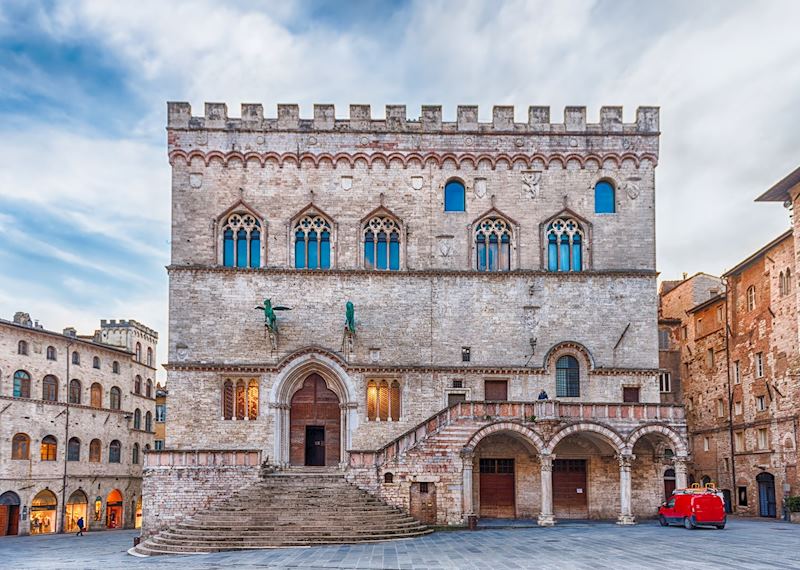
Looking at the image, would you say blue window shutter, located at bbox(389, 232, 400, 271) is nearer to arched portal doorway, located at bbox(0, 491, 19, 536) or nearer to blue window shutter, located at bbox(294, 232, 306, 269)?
blue window shutter, located at bbox(294, 232, 306, 269)

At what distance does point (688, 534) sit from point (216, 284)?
831 inches

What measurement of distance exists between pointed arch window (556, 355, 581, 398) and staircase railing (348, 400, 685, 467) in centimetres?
319

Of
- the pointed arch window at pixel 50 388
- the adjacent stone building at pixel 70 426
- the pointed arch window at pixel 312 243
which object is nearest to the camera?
the pointed arch window at pixel 312 243

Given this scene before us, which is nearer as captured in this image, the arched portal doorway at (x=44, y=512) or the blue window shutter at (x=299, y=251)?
the blue window shutter at (x=299, y=251)

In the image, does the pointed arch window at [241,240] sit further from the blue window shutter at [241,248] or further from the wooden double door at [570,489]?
the wooden double door at [570,489]

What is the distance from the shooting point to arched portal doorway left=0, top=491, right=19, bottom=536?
42.5 metres

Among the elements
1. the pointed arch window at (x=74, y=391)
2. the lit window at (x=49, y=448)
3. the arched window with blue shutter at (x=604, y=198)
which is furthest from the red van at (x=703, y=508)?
the pointed arch window at (x=74, y=391)

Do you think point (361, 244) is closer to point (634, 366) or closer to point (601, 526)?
point (634, 366)

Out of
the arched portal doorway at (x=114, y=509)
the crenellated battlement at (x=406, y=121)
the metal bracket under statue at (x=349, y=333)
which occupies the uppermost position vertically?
the crenellated battlement at (x=406, y=121)

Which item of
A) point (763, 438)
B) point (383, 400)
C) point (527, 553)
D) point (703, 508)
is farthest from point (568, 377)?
point (527, 553)

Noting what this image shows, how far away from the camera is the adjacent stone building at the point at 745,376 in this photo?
36062 millimetres

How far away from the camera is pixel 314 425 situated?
34438 mm

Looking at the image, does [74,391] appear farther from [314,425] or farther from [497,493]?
[497,493]

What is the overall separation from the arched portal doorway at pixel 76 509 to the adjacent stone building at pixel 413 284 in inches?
705
